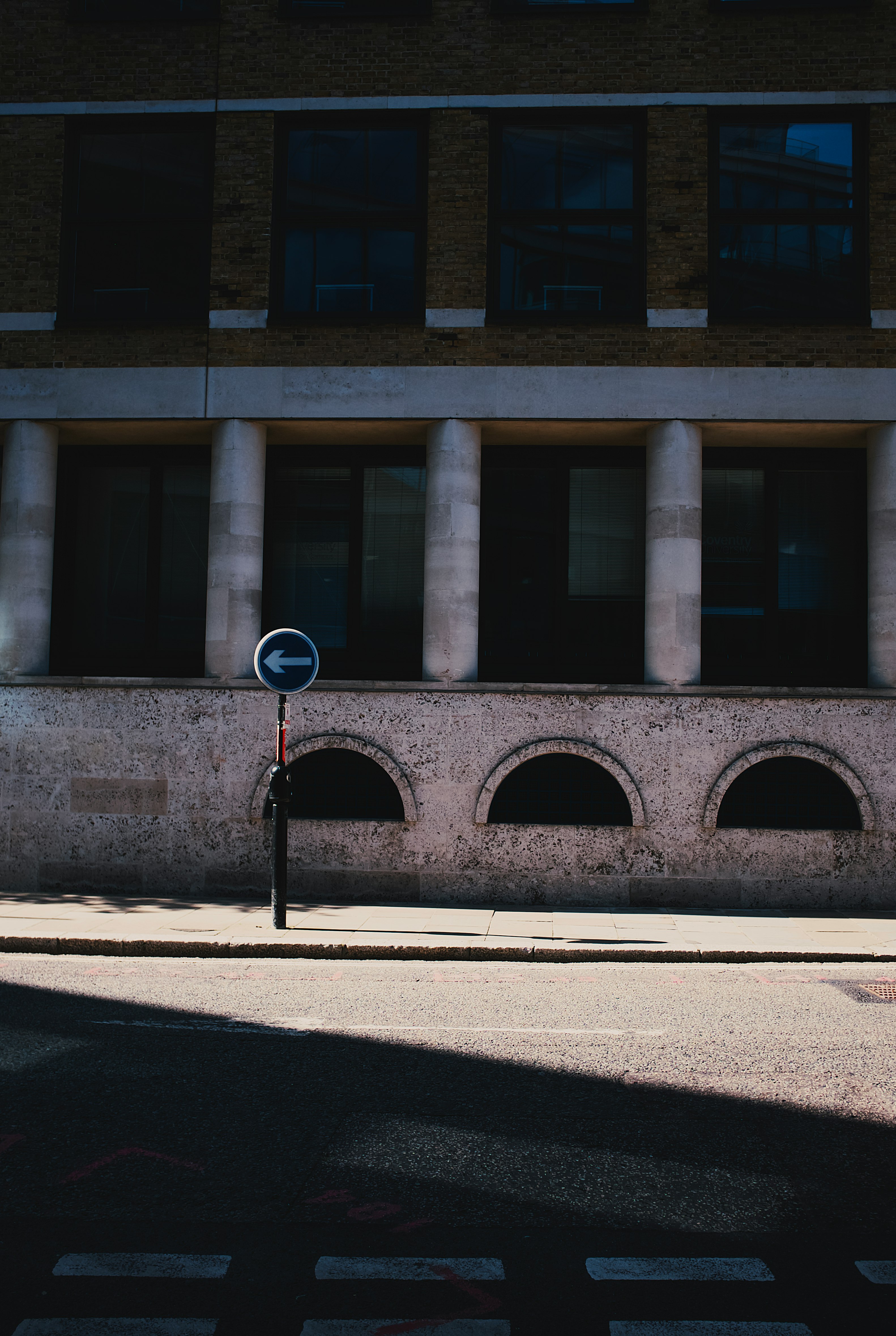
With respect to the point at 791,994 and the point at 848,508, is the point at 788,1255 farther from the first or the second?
the point at 848,508

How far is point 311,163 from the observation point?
1342cm

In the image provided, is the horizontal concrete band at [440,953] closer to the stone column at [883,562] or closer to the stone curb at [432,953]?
the stone curb at [432,953]

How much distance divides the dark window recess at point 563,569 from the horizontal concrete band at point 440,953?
15.4ft

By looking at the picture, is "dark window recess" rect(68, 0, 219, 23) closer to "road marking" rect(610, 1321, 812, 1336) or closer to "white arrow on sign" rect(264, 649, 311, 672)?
"white arrow on sign" rect(264, 649, 311, 672)

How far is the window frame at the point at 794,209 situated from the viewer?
12.9 metres

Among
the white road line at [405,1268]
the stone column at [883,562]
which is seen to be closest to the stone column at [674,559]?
the stone column at [883,562]

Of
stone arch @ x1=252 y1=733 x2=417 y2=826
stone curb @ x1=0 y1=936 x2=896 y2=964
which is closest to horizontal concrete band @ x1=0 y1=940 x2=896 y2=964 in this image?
stone curb @ x1=0 y1=936 x2=896 y2=964

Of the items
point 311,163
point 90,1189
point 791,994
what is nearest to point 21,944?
point 90,1189

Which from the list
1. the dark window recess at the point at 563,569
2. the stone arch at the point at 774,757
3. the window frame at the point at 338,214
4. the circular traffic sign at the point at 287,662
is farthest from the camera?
the dark window recess at the point at 563,569

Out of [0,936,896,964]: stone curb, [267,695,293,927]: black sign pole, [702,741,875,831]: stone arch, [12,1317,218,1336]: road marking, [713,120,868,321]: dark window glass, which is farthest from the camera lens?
[713,120,868,321]: dark window glass

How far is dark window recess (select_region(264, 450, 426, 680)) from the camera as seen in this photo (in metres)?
13.5

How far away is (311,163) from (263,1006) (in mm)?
10950

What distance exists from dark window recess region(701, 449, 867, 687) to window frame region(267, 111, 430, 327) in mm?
4586

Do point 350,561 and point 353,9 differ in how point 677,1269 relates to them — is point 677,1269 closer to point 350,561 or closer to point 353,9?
point 350,561
